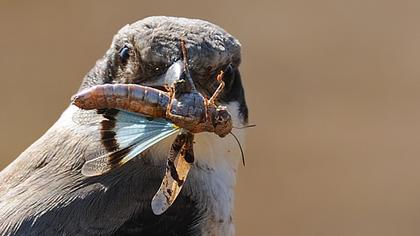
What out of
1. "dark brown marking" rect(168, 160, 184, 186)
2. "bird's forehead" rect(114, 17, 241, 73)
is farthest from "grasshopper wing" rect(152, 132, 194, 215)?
"bird's forehead" rect(114, 17, 241, 73)

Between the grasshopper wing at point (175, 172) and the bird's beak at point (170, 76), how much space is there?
0.14m

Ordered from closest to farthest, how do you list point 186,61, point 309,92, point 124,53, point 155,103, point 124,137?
point 155,103
point 124,137
point 186,61
point 124,53
point 309,92

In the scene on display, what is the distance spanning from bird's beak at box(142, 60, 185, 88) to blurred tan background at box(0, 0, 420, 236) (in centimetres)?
245

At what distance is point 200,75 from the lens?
3.12m

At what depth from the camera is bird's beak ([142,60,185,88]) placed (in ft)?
9.78

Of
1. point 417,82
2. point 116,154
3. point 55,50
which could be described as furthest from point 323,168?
point 116,154

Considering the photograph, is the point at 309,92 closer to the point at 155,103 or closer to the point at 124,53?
the point at 124,53

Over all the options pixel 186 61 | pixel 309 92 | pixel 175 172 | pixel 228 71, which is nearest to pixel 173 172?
pixel 175 172

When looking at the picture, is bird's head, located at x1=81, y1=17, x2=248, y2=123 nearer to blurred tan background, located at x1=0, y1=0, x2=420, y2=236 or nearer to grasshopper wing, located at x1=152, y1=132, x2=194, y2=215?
grasshopper wing, located at x1=152, y1=132, x2=194, y2=215

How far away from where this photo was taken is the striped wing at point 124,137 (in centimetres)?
295

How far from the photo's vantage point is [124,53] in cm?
327

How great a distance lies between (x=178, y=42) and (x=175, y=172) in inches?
15.1

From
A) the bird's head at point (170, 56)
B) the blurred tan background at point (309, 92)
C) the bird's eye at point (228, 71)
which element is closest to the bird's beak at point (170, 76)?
the bird's head at point (170, 56)

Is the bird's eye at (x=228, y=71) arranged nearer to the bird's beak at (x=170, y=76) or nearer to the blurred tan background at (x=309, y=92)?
the bird's beak at (x=170, y=76)
